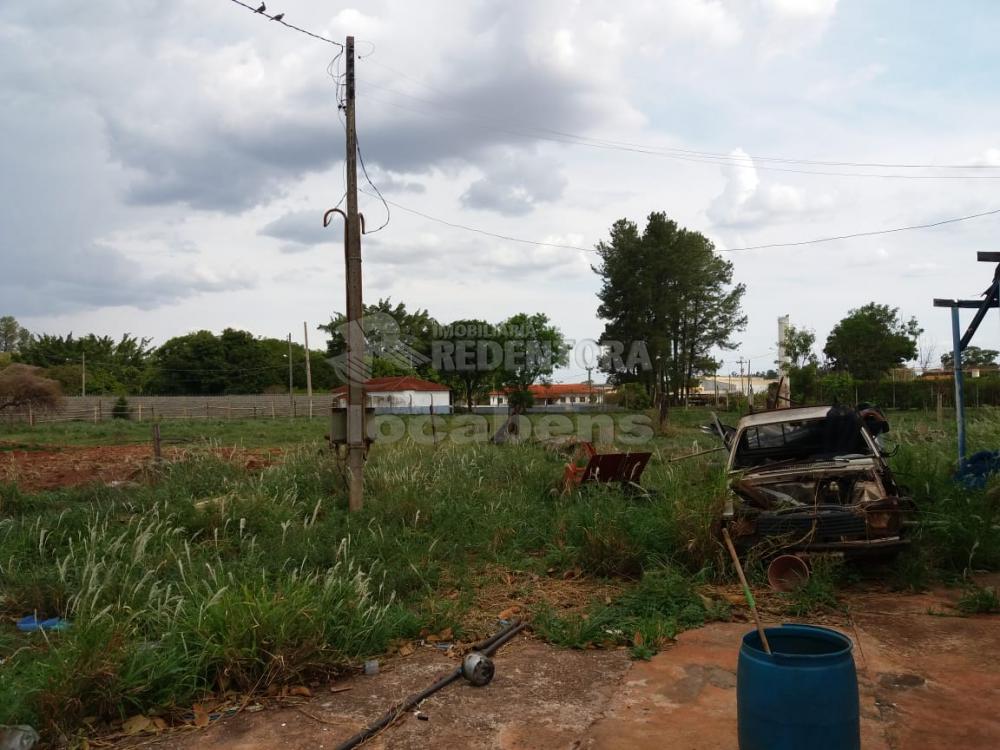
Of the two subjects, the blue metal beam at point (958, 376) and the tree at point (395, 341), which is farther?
the tree at point (395, 341)

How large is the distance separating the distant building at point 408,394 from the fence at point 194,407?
246cm

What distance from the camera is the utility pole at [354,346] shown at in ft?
29.3

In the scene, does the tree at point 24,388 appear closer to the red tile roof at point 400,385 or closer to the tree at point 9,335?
the red tile roof at point 400,385

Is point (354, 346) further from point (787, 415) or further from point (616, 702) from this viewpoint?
point (616, 702)

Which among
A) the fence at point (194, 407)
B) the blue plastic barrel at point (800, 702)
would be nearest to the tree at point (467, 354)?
the fence at point (194, 407)

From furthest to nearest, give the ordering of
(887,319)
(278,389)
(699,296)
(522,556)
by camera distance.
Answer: (278,389) < (699,296) < (887,319) < (522,556)

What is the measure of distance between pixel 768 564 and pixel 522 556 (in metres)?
2.35

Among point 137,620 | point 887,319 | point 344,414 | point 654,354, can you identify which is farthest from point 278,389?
point 137,620

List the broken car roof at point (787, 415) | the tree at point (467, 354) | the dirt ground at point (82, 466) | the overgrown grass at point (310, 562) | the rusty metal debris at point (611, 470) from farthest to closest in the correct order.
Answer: the tree at point (467, 354) < the dirt ground at point (82, 466) < the rusty metal debris at point (611, 470) < the broken car roof at point (787, 415) < the overgrown grass at point (310, 562)

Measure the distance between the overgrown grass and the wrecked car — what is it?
0.33m

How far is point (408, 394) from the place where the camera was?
161ft

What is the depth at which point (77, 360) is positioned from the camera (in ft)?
205

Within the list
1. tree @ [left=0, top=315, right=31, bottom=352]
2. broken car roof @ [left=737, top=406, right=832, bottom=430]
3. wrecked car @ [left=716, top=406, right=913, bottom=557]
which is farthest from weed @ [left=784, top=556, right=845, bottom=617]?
tree @ [left=0, top=315, right=31, bottom=352]

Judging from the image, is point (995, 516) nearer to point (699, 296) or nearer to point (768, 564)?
point (768, 564)
